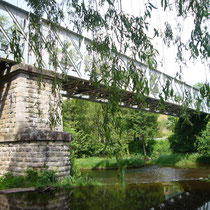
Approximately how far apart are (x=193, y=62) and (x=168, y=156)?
22.4m

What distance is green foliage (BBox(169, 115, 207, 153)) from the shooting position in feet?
80.7

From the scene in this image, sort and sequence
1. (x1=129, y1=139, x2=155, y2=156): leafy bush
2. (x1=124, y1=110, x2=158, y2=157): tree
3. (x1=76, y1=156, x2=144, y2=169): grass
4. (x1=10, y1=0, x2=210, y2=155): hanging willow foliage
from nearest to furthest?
(x1=10, y1=0, x2=210, y2=155): hanging willow foliage
(x1=76, y1=156, x2=144, y2=169): grass
(x1=124, y1=110, x2=158, y2=157): tree
(x1=129, y1=139, x2=155, y2=156): leafy bush

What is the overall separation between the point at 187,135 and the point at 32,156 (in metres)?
20.3

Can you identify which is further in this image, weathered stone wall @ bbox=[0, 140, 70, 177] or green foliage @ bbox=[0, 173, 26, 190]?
weathered stone wall @ bbox=[0, 140, 70, 177]

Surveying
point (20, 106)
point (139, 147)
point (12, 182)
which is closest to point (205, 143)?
point (139, 147)

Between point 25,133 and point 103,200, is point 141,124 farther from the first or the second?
point 103,200

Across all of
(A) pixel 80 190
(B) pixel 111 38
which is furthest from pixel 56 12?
(A) pixel 80 190

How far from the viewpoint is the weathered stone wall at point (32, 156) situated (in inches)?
314

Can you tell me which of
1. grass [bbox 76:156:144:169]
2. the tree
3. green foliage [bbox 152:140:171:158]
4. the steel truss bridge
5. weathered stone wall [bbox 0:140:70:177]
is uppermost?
the steel truss bridge

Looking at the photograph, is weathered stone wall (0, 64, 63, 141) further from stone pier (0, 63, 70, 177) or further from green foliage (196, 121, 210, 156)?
green foliage (196, 121, 210, 156)

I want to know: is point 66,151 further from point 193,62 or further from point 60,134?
point 193,62

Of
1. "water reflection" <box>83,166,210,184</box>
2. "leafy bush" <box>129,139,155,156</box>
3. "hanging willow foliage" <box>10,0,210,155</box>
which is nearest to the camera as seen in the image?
"hanging willow foliage" <box>10,0,210,155</box>

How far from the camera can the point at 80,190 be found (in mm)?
7996

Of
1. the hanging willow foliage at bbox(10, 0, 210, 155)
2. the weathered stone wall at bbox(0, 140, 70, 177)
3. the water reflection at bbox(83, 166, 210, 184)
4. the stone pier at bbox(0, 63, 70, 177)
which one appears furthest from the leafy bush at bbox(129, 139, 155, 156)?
the hanging willow foliage at bbox(10, 0, 210, 155)
